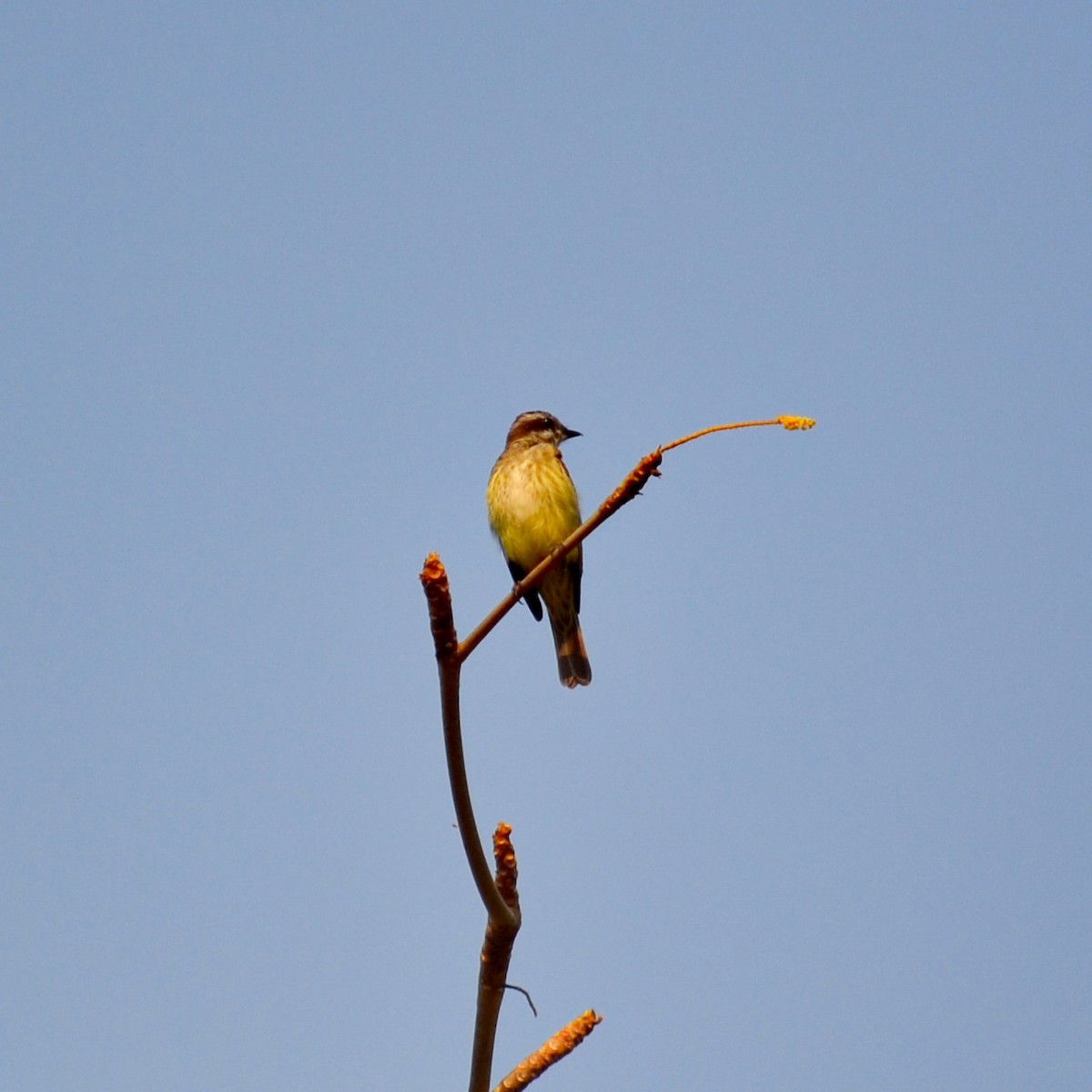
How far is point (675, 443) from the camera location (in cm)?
357

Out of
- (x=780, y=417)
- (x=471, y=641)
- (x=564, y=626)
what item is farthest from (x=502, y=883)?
(x=564, y=626)

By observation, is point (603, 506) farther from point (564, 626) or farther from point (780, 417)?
point (564, 626)

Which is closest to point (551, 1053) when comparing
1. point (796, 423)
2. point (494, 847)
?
point (494, 847)

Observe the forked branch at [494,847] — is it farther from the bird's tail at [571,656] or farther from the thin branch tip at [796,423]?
the bird's tail at [571,656]

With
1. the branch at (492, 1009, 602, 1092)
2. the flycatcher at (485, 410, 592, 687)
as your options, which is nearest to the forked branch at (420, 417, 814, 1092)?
the branch at (492, 1009, 602, 1092)

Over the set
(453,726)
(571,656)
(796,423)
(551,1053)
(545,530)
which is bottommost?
(551,1053)

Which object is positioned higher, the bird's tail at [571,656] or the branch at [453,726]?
the bird's tail at [571,656]

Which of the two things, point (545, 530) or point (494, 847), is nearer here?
point (494, 847)

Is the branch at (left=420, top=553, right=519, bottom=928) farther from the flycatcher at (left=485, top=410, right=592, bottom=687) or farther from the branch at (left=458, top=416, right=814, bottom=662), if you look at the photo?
the flycatcher at (left=485, top=410, right=592, bottom=687)

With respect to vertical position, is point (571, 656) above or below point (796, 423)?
above

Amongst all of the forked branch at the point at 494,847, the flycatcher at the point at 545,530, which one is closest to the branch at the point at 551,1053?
the forked branch at the point at 494,847

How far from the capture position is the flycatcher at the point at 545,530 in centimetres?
958

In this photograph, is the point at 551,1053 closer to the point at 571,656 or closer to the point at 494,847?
the point at 494,847

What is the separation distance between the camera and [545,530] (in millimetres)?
9570
